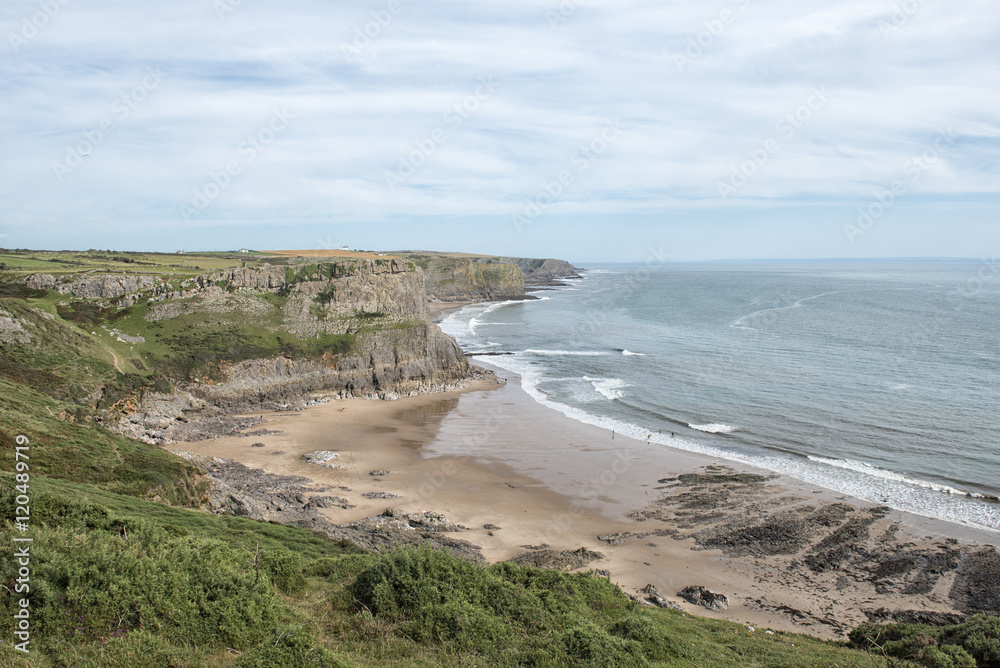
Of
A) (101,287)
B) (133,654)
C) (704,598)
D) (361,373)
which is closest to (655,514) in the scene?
(704,598)

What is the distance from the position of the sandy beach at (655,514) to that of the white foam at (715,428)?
5.52 m

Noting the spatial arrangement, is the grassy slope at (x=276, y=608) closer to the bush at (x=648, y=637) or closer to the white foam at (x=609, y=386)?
the bush at (x=648, y=637)

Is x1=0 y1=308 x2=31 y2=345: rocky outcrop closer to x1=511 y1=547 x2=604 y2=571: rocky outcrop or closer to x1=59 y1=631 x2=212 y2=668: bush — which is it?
x1=511 y1=547 x2=604 y2=571: rocky outcrop

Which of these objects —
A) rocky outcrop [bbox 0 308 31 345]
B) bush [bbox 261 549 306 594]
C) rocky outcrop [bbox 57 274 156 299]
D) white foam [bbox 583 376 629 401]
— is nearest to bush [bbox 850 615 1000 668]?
bush [bbox 261 549 306 594]

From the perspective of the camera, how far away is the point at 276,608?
1185 centimetres

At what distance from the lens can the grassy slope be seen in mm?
9750

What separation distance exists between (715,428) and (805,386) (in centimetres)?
1466

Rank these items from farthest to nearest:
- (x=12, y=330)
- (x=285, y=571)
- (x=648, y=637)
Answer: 1. (x=12, y=330)
2. (x=285, y=571)
3. (x=648, y=637)

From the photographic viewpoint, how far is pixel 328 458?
35.1m

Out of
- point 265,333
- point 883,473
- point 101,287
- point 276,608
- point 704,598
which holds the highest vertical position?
point 101,287

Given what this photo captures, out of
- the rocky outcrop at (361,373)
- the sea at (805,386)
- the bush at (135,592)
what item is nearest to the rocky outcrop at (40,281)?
the rocky outcrop at (361,373)

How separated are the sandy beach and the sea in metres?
3.25

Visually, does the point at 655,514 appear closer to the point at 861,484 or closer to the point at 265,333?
the point at 861,484

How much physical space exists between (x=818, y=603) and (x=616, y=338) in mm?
59717
